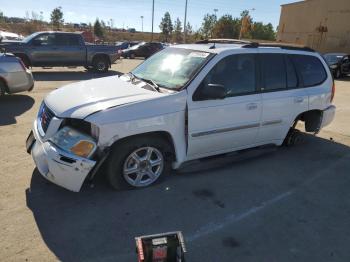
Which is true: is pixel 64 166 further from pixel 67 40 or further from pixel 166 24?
pixel 166 24

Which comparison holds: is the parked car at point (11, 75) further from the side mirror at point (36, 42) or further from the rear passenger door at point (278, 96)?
the side mirror at point (36, 42)

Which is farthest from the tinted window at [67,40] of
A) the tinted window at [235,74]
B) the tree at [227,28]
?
the tree at [227,28]

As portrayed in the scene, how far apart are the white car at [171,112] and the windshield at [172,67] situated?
0.02 meters

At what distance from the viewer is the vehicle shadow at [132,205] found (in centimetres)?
328

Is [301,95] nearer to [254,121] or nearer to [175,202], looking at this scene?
[254,121]

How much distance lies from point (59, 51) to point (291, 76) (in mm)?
12441

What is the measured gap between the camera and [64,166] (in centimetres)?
370

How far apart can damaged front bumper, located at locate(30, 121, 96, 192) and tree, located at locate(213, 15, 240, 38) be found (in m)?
61.5

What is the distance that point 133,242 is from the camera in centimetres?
333

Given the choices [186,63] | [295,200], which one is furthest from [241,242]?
[186,63]

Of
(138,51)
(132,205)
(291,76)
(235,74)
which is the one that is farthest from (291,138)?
(138,51)

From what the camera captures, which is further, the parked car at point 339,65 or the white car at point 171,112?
the parked car at point 339,65

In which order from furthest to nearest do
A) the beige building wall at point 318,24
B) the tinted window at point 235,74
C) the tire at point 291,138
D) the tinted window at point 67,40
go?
1. the beige building wall at point 318,24
2. the tinted window at point 67,40
3. the tire at point 291,138
4. the tinted window at point 235,74

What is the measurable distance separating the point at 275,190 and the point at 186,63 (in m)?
2.04
